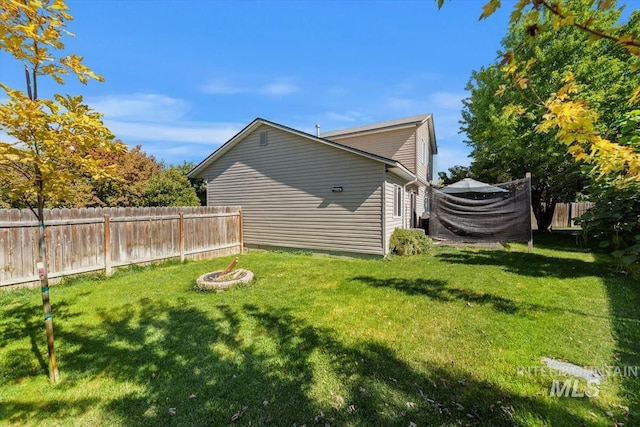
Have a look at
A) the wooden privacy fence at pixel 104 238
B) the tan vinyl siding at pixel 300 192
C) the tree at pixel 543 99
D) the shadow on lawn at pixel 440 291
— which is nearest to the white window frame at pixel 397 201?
the tan vinyl siding at pixel 300 192

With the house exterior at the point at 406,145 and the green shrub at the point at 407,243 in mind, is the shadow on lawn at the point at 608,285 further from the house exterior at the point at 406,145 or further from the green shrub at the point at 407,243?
the house exterior at the point at 406,145

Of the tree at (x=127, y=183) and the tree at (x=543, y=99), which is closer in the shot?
the tree at (x=543, y=99)

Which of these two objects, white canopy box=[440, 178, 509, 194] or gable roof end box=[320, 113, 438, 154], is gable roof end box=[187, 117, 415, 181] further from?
gable roof end box=[320, 113, 438, 154]

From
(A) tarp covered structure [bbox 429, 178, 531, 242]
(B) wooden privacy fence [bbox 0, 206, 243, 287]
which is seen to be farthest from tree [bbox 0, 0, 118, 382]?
(A) tarp covered structure [bbox 429, 178, 531, 242]

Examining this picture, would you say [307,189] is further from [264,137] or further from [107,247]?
[107,247]

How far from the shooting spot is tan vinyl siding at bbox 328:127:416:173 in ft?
43.7

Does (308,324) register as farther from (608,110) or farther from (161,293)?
(608,110)

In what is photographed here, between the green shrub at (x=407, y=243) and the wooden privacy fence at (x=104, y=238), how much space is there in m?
5.95

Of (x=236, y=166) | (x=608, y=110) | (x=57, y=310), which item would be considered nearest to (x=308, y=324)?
(x=57, y=310)

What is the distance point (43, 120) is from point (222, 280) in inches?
165

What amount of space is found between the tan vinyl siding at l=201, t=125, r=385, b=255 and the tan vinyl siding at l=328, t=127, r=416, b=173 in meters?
4.84

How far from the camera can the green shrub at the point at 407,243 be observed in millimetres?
9633

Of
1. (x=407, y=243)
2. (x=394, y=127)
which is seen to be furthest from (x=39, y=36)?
(x=394, y=127)

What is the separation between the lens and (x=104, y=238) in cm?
721
